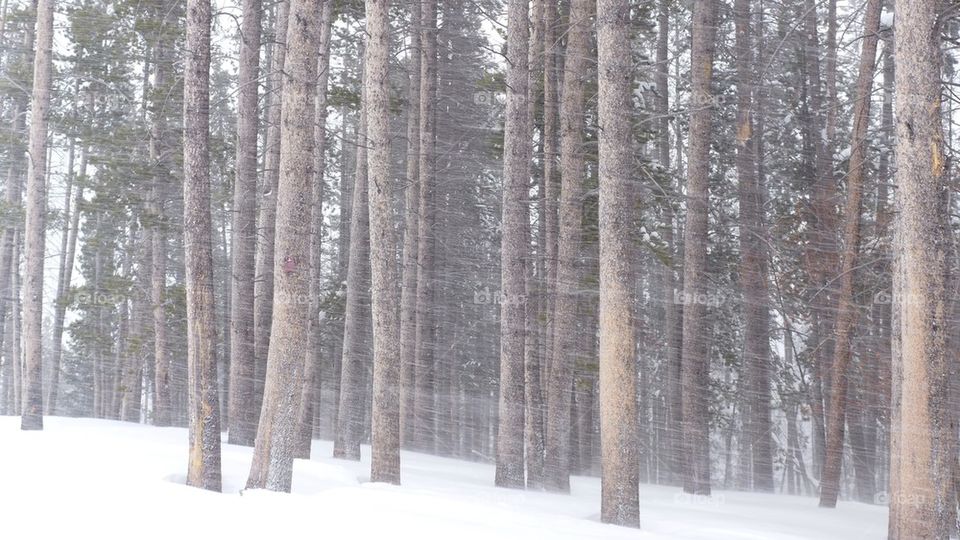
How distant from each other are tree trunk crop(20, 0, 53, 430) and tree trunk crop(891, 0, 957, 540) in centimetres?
1349

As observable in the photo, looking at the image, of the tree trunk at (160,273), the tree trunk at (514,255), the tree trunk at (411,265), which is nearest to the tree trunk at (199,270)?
the tree trunk at (514,255)

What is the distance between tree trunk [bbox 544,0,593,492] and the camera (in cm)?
1277

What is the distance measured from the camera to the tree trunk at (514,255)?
12.0 metres

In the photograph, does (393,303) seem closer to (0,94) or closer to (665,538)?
(665,538)

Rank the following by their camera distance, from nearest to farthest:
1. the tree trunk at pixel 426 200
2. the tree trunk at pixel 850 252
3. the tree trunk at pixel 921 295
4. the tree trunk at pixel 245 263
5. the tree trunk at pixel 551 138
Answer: the tree trunk at pixel 921 295
the tree trunk at pixel 850 252
the tree trunk at pixel 245 263
the tree trunk at pixel 551 138
the tree trunk at pixel 426 200

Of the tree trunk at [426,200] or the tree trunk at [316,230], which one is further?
the tree trunk at [426,200]

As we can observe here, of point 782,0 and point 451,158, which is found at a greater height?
point 782,0

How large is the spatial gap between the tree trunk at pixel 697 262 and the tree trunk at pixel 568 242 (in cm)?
245

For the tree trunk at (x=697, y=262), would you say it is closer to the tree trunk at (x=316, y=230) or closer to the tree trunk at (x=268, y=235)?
the tree trunk at (x=316, y=230)

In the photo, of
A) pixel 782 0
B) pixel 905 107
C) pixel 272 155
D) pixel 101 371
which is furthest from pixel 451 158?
pixel 101 371

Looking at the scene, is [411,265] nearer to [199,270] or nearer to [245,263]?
[245,263]

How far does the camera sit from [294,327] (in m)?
8.98

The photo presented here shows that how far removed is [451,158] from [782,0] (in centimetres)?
928

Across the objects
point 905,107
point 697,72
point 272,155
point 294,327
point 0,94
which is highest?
point 0,94
